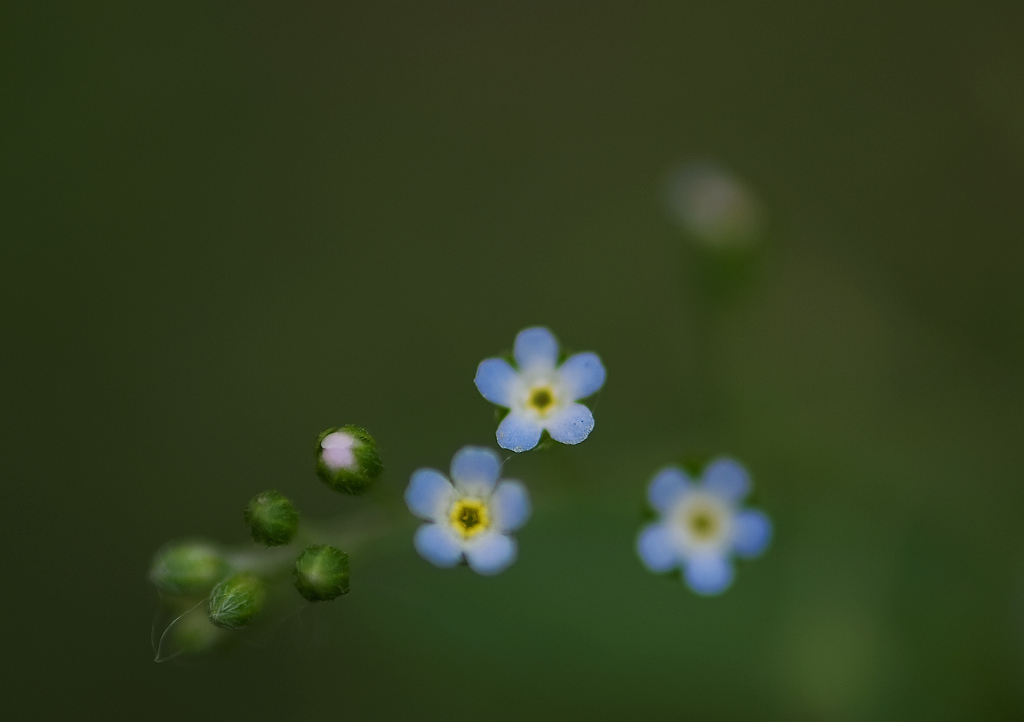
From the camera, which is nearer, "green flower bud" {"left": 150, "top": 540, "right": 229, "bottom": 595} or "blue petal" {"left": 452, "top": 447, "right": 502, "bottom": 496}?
"blue petal" {"left": 452, "top": 447, "right": 502, "bottom": 496}

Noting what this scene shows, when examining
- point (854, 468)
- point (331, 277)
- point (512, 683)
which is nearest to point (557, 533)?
point (512, 683)

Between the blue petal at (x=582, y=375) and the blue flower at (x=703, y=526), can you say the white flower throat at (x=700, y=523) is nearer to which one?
the blue flower at (x=703, y=526)

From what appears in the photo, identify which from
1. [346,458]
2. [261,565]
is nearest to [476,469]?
[346,458]

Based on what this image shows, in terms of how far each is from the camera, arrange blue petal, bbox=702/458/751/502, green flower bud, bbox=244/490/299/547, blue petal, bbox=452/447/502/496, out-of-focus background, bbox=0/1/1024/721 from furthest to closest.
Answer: out-of-focus background, bbox=0/1/1024/721, blue petal, bbox=702/458/751/502, green flower bud, bbox=244/490/299/547, blue petal, bbox=452/447/502/496

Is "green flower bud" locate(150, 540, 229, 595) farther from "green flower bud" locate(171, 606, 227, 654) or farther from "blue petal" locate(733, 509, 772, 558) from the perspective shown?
"blue petal" locate(733, 509, 772, 558)

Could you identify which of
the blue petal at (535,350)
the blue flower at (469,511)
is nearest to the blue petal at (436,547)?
the blue flower at (469,511)

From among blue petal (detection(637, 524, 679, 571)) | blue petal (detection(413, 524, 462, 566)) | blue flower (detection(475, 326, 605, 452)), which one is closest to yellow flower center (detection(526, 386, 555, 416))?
blue flower (detection(475, 326, 605, 452))

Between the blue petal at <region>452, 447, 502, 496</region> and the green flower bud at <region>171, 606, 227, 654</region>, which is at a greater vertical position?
the blue petal at <region>452, 447, 502, 496</region>
